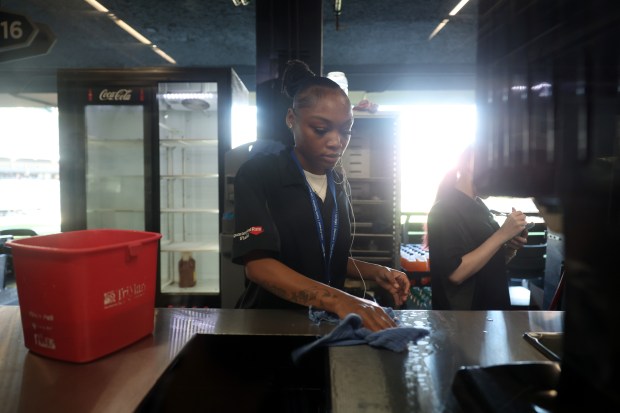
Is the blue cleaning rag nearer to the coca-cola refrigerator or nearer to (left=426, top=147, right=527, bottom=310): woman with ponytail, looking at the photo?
(left=426, top=147, right=527, bottom=310): woman with ponytail

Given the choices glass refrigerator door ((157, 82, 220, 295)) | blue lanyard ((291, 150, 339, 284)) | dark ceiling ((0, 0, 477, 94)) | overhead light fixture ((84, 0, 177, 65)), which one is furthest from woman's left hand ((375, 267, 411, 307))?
overhead light fixture ((84, 0, 177, 65))

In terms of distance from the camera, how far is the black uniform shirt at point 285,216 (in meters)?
1.35

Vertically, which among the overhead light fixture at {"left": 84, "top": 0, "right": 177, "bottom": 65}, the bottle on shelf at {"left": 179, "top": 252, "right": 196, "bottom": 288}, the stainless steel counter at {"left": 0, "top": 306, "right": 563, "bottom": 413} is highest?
the overhead light fixture at {"left": 84, "top": 0, "right": 177, "bottom": 65}

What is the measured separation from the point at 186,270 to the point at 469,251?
3.73 metres

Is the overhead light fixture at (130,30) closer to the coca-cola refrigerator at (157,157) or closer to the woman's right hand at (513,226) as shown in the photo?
the coca-cola refrigerator at (157,157)

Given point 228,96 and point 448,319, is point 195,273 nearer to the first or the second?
point 228,96

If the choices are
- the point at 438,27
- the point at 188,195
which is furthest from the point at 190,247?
the point at 438,27

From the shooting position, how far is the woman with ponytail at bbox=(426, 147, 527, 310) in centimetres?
192

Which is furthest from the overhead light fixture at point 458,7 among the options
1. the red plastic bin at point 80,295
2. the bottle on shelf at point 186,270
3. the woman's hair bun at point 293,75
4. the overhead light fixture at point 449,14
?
the bottle on shelf at point 186,270

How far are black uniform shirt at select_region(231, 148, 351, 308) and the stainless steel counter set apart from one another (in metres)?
0.26

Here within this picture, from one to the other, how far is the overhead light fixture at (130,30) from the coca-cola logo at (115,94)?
0.93 metres

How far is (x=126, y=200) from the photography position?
467 cm

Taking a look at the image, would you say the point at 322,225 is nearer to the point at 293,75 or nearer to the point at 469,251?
the point at 293,75

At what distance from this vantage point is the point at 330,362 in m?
0.82
